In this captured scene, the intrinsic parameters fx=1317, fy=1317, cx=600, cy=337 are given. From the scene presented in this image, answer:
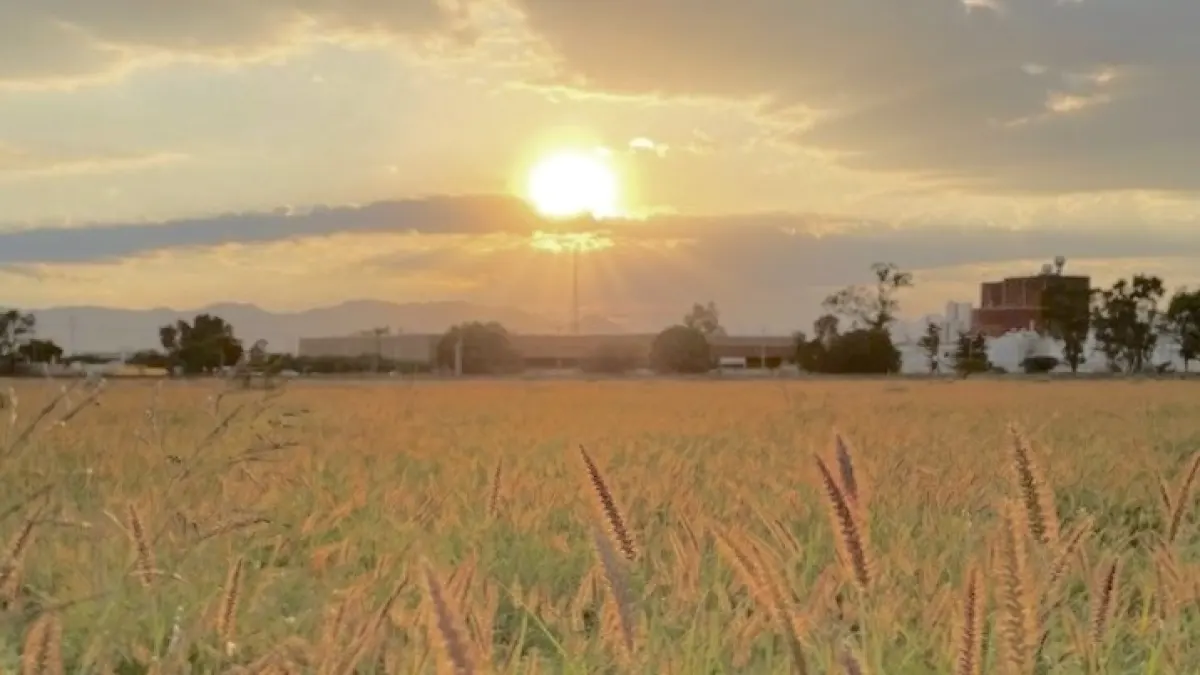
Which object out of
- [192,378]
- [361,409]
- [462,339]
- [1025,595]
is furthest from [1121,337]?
[1025,595]

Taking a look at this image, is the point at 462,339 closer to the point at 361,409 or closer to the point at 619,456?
the point at 361,409

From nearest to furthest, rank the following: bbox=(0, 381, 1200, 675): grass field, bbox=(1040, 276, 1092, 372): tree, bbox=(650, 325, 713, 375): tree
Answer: bbox=(0, 381, 1200, 675): grass field, bbox=(650, 325, 713, 375): tree, bbox=(1040, 276, 1092, 372): tree

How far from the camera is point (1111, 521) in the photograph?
184 inches

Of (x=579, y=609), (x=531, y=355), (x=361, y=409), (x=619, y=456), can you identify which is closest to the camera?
(x=579, y=609)

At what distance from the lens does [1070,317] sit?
66.6m

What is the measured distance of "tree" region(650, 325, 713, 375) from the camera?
63.1 m

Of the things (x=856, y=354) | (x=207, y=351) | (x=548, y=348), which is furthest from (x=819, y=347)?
(x=207, y=351)

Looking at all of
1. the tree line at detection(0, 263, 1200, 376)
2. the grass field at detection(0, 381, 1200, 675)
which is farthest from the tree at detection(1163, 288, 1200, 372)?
the grass field at detection(0, 381, 1200, 675)

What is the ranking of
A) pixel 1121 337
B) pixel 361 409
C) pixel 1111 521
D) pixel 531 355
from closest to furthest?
pixel 1111 521 → pixel 361 409 → pixel 1121 337 → pixel 531 355

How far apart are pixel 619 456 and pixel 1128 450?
2.72m

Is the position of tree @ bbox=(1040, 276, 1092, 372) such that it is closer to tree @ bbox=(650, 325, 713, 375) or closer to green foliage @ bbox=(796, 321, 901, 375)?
Answer: green foliage @ bbox=(796, 321, 901, 375)

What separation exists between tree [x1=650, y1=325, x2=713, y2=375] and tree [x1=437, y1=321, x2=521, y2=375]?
7.14 meters

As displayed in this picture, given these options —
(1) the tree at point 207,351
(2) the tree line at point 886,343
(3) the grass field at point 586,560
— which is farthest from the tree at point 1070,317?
(1) the tree at point 207,351

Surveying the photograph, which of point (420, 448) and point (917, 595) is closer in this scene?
point (917, 595)
